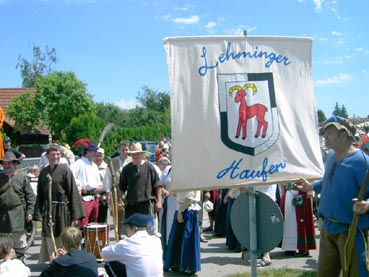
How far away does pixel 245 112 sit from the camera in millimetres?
4043

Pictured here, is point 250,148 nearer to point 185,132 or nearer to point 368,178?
point 185,132

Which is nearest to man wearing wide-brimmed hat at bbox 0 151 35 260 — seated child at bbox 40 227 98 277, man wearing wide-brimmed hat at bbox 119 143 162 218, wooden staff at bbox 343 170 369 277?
man wearing wide-brimmed hat at bbox 119 143 162 218

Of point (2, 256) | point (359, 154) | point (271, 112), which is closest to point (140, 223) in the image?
point (2, 256)

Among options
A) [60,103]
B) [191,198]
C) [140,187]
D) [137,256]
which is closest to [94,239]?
[140,187]

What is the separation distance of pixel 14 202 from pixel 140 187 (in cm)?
182

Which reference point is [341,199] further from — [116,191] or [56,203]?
[116,191]

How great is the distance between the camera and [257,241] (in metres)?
4.25

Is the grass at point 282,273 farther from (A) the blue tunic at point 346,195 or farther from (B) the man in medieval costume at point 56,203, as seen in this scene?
(A) the blue tunic at point 346,195

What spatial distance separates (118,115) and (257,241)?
79.6m

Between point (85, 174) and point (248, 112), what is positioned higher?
point (248, 112)

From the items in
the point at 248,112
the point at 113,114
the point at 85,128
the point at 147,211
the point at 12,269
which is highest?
the point at 113,114

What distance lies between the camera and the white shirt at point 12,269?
461 cm

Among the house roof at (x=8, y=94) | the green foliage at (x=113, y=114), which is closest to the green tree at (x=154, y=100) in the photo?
the green foliage at (x=113, y=114)

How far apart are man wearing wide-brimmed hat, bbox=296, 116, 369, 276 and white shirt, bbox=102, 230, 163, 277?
152cm
